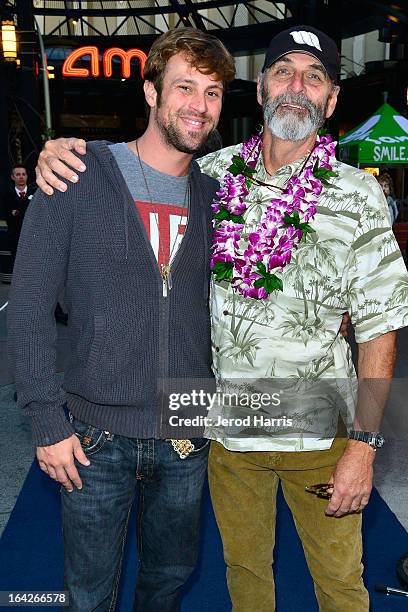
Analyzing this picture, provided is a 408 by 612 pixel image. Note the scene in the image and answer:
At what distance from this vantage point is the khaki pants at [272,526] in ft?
7.17

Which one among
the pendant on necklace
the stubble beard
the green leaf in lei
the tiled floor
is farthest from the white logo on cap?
the tiled floor

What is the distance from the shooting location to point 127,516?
2096 mm

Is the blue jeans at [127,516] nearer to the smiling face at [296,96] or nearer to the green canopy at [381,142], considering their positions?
the smiling face at [296,96]

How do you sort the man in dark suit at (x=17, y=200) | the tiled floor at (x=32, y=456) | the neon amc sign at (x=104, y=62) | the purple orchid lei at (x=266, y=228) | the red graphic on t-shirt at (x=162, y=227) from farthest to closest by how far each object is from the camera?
1. the neon amc sign at (x=104, y=62)
2. the man in dark suit at (x=17, y=200)
3. the tiled floor at (x=32, y=456)
4. the purple orchid lei at (x=266, y=228)
5. the red graphic on t-shirt at (x=162, y=227)

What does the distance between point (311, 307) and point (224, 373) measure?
14.5 inches

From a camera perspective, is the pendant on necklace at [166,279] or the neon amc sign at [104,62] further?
the neon amc sign at [104,62]

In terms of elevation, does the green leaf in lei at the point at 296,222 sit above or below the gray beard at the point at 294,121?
below

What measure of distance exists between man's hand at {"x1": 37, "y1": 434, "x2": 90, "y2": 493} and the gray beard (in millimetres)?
1184

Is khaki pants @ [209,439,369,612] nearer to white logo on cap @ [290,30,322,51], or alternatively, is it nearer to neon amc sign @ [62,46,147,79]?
white logo on cap @ [290,30,322,51]

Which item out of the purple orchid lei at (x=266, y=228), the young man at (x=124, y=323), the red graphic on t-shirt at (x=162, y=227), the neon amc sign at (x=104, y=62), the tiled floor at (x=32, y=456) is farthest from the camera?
the neon amc sign at (x=104, y=62)

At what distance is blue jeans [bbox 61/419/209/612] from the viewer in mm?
2006

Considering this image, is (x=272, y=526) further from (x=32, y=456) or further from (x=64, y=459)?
(x=32, y=456)

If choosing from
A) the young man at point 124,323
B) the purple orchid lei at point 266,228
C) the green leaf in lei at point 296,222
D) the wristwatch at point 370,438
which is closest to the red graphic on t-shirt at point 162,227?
the young man at point 124,323

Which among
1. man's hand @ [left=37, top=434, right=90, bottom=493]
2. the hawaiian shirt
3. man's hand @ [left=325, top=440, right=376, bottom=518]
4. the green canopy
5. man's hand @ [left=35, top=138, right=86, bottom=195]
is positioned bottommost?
man's hand @ [left=325, top=440, right=376, bottom=518]
